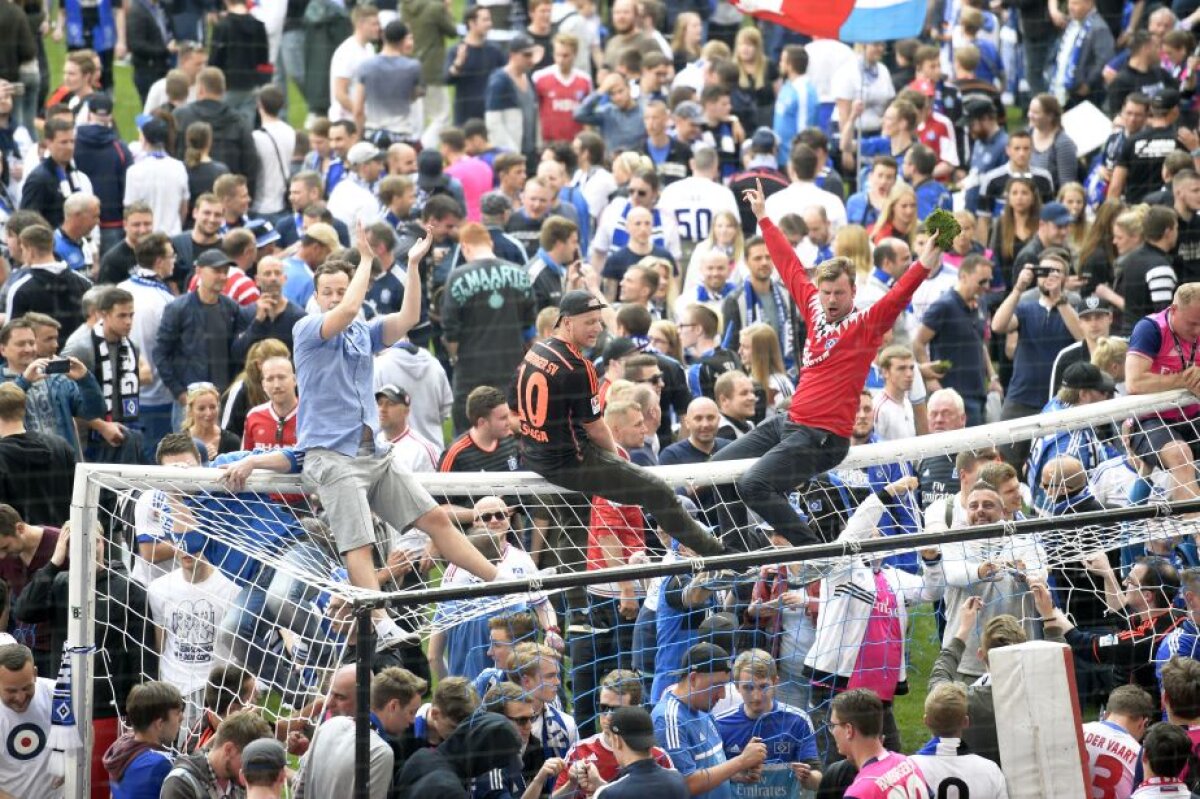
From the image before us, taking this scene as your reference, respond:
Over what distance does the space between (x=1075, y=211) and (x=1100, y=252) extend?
753 mm

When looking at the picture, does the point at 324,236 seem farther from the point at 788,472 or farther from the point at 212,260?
the point at 788,472

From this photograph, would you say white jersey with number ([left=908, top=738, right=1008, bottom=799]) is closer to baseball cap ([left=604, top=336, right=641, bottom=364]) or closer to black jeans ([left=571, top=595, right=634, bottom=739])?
black jeans ([left=571, top=595, right=634, bottom=739])

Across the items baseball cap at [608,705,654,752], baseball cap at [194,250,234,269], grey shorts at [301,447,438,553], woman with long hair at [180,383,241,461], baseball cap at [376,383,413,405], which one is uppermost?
baseball cap at [194,250,234,269]

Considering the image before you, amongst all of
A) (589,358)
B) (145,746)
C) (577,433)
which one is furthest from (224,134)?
(145,746)

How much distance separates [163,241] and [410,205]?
2.43 metres

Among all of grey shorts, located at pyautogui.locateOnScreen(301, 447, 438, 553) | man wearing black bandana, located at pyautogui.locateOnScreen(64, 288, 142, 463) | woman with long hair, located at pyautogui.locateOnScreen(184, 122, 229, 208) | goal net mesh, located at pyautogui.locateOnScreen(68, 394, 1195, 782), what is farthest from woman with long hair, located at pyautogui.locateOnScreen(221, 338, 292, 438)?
woman with long hair, located at pyautogui.locateOnScreen(184, 122, 229, 208)

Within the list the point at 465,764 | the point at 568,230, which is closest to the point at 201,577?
the point at 465,764

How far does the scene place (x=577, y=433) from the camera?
27.0 feet

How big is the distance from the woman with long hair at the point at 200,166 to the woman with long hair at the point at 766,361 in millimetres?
4764

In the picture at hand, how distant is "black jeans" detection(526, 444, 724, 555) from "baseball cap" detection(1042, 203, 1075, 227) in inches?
223

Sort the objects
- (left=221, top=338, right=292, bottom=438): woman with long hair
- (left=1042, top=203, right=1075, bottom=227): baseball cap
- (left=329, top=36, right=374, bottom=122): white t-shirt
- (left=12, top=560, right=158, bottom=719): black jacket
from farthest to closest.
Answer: (left=329, top=36, right=374, bottom=122): white t-shirt, (left=1042, top=203, right=1075, bottom=227): baseball cap, (left=221, top=338, right=292, bottom=438): woman with long hair, (left=12, top=560, right=158, bottom=719): black jacket

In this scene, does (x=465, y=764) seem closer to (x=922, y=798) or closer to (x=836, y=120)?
(x=922, y=798)

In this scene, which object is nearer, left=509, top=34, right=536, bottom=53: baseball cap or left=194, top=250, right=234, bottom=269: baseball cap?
left=194, top=250, right=234, bottom=269: baseball cap

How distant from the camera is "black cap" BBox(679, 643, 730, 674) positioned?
7844mm
